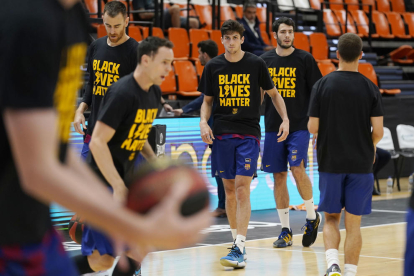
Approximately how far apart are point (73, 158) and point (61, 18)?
16.9 inches

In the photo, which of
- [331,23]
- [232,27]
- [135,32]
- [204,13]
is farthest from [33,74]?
[331,23]

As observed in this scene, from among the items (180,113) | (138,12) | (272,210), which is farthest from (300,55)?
(138,12)

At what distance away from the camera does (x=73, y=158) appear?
1.77 m

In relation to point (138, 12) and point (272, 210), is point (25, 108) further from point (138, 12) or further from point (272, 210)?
point (138, 12)

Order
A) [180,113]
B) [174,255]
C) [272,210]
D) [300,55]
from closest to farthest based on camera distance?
[174,255] < [300,55] < [180,113] < [272,210]

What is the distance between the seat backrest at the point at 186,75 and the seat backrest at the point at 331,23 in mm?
5919

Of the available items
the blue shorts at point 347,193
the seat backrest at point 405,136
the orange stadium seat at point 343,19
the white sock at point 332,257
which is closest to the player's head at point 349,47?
the blue shorts at point 347,193

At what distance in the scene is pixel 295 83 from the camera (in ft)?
23.7

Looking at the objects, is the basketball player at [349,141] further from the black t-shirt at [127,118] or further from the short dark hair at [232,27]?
the black t-shirt at [127,118]

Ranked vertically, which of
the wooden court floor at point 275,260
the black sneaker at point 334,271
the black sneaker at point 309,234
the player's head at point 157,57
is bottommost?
the wooden court floor at point 275,260

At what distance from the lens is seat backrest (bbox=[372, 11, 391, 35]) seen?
17438 millimetres

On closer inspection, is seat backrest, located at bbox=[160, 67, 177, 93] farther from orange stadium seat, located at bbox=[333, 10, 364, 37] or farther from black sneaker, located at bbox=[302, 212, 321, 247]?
orange stadium seat, located at bbox=[333, 10, 364, 37]

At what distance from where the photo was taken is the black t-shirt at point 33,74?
138 cm

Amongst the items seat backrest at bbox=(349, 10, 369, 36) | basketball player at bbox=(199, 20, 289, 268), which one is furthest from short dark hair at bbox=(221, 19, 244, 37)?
seat backrest at bbox=(349, 10, 369, 36)
